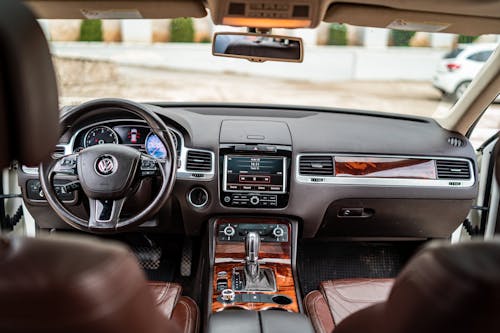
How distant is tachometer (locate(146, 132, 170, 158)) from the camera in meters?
2.80

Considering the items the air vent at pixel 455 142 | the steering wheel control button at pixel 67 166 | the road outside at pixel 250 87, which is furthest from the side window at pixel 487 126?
the road outside at pixel 250 87

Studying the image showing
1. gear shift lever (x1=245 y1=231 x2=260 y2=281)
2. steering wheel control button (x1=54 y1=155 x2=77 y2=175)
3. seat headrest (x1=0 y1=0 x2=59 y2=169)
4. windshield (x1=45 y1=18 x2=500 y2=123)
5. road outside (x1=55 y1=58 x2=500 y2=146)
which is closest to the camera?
seat headrest (x1=0 y1=0 x2=59 y2=169)

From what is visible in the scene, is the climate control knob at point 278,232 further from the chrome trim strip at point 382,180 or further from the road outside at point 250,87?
the road outside at point 250,87

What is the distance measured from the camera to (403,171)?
10.0ft

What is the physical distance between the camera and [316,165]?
9.86ft

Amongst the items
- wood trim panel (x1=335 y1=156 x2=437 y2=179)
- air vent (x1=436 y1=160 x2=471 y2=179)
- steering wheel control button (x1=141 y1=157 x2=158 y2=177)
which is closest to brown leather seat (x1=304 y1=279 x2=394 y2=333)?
wood trim panel (x1=335 y1=156 x2=437 y2=179)

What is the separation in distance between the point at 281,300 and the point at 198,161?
0.89 metres

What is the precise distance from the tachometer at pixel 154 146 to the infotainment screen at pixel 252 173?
1.21 feet

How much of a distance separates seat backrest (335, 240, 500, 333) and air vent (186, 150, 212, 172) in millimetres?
1874

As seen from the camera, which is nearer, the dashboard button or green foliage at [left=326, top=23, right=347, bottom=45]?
the dashboard button

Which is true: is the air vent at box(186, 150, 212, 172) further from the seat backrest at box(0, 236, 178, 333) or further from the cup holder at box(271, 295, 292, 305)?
the seat backrest at box(0, 236, 178, 333)

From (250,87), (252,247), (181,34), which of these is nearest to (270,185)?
(252,247)

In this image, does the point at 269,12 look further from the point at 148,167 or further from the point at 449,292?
the point at 449,292

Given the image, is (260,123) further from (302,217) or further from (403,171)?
(403,171)
